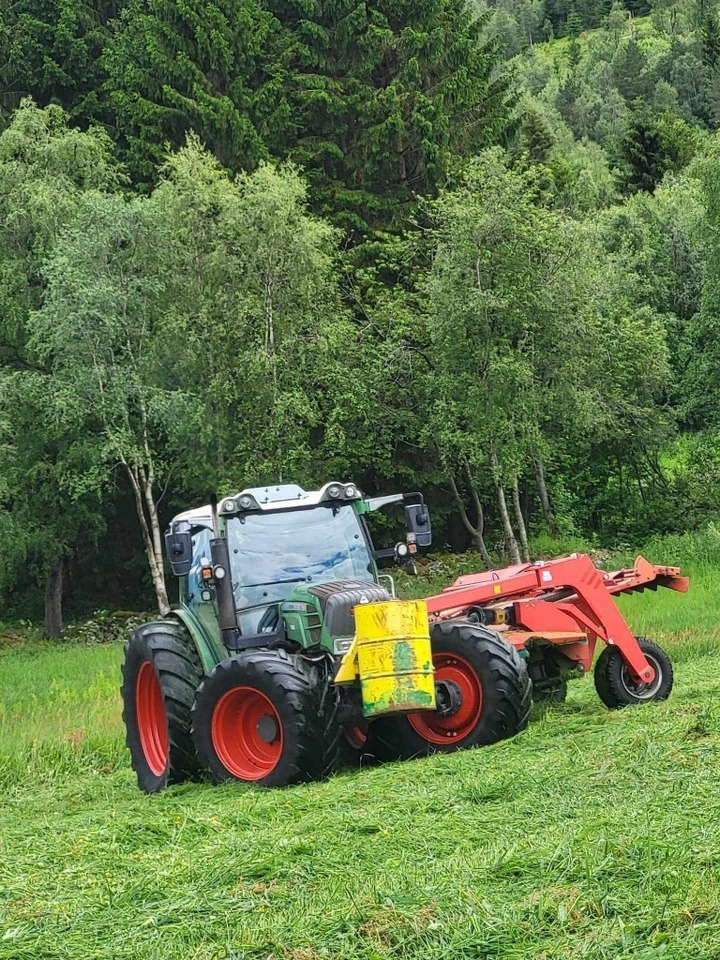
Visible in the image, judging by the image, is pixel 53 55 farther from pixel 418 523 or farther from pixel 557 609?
pixel 557 609

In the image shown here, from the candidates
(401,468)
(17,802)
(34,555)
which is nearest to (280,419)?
(401,468)

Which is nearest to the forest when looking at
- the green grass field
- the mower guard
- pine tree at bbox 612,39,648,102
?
the mower guard

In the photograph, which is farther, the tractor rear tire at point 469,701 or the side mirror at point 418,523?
the side mirror at point 418,523

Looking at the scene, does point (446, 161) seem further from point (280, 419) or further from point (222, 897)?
point (222, 897)

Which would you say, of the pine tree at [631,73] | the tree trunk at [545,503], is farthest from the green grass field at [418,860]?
the pine tree at [631,73]

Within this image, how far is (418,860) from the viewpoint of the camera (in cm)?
470

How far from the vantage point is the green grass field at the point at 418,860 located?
3.81 metres

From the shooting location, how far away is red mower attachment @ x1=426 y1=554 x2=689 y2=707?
8.60 metres

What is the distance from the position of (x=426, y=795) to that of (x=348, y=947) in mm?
2136

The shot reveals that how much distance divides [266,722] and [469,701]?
136 cm

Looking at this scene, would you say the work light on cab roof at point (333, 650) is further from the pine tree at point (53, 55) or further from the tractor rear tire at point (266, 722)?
the pine tree at point (53, 55)

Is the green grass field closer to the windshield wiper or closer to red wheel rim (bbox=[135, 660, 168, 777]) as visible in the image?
red wheel rim (bbox=[135, 660, 168, 777])

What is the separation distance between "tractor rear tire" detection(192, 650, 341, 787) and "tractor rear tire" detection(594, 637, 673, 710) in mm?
2511

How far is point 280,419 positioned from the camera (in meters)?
21.3
